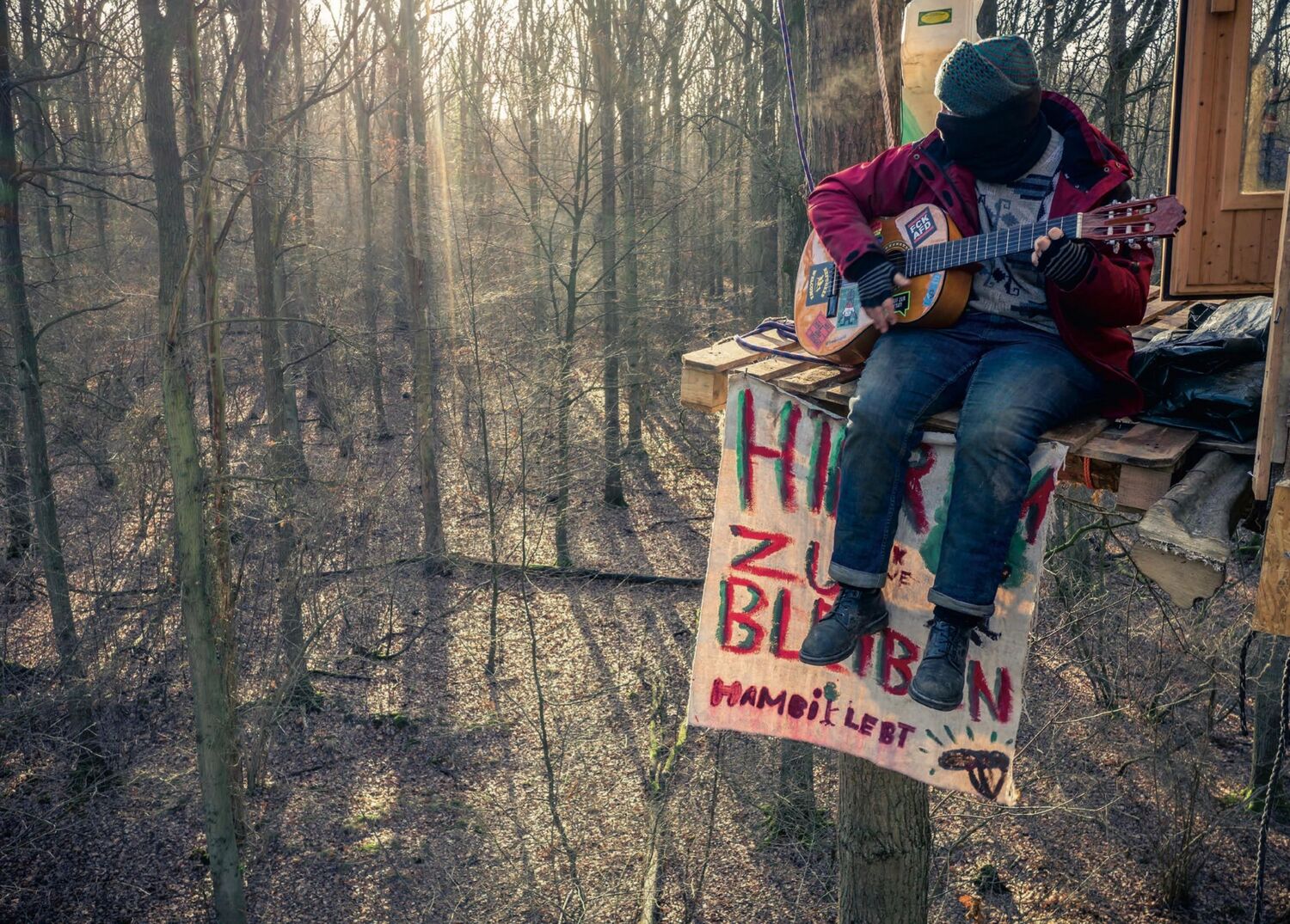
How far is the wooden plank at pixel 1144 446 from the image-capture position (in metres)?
2.97

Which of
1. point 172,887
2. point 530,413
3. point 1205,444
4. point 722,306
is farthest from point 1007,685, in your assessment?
point 722,306

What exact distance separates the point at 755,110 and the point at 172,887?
17.1 metres

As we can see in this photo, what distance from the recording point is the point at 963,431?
311 centimetres

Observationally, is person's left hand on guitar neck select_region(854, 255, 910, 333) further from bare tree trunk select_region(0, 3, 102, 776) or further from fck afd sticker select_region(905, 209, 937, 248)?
bare tree trunk select_region(0, 3, 102, 776)

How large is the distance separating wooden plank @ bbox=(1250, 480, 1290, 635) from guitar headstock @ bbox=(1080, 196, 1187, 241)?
0.81 metres

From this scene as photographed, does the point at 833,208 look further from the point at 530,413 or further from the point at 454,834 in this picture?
the point at 530,413

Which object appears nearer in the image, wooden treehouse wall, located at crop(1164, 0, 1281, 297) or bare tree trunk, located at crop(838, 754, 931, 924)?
wooden treehouse wall, located at crop(1164, 0, 1281, 297)

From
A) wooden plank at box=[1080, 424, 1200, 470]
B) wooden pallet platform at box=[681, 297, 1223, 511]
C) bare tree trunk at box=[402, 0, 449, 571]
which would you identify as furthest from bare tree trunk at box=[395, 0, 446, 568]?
wooden plank at box=[1080, 424, 1200, 470]

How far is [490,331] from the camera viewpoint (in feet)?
54.0

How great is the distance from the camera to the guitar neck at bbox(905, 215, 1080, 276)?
3020mm

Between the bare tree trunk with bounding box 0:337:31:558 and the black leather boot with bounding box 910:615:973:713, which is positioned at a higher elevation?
the black leather boot with bounding box 910:615:973:713

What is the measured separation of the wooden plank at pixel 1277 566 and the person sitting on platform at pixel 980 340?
26.4 inches

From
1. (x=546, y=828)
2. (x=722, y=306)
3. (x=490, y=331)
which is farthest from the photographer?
(x=722, y=306)

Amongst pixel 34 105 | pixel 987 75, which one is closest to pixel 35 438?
pixel 34 105
